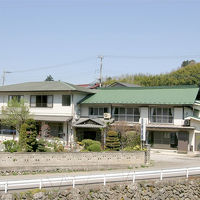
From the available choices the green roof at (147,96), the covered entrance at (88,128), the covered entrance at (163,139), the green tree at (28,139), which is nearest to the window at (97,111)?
the green roof at (147,96)

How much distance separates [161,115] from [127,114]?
11.4 ft

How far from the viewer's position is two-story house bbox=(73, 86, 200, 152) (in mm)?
27656

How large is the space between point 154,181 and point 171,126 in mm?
13580

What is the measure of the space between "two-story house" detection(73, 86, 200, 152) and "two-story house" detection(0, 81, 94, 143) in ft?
3.47

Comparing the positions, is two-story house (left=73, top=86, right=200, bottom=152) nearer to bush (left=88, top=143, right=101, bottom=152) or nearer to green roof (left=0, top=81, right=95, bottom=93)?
green roof (left=0, top=81, right=95, bottom=93)

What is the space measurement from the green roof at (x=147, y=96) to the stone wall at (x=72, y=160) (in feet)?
28.7

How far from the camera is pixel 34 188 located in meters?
12.9

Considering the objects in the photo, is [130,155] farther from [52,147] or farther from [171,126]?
[171,126]

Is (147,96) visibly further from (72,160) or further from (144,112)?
(72,160)

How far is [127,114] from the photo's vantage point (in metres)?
30.6

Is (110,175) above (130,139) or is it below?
below

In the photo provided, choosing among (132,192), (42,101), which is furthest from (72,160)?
(42,101)

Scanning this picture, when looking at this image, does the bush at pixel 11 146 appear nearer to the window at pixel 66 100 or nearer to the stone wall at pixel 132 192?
Answer: the stone wall at pixel 132 192

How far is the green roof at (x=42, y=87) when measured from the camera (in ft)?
101
